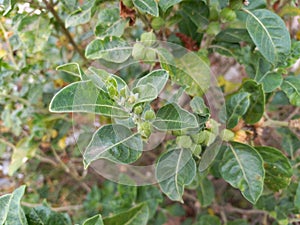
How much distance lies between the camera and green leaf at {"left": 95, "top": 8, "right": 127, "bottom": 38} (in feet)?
3.06

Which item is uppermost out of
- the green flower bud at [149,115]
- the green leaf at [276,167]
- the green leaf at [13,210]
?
the green flower bud at [149,115]

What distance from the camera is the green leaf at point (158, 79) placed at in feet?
2.35

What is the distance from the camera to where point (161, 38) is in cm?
106

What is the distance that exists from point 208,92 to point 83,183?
75 centimetres

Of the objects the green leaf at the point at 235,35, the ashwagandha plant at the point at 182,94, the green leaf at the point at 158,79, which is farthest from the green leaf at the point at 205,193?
the green leaf at the point at 158,79

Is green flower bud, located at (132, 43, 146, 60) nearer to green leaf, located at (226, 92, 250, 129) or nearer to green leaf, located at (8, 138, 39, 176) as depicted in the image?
green leaf, located at (226, 92, 250, 129)

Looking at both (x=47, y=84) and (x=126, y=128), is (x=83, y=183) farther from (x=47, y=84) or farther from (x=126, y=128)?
(x=126, y=128)

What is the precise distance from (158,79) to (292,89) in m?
0.33

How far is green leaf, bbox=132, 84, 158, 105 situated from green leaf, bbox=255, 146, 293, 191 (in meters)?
0.36

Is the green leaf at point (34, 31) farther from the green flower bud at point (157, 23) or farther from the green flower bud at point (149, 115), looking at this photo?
the green flower bud at point (149, 115)

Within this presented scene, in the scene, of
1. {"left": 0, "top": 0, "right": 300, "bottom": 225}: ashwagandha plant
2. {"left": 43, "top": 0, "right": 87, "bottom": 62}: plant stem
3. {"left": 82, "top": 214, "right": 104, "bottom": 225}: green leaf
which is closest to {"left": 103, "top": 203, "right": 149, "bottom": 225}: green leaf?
{"left": 0, "top": 0, "right": 300, "bottom": 225}: ashwagandha plant

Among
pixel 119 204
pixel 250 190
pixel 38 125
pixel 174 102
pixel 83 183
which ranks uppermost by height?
pixel 174 102

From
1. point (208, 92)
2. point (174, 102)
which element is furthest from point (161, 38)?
point (174, 102)

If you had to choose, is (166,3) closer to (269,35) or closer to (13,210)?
(269,35)
